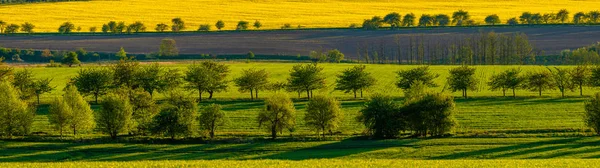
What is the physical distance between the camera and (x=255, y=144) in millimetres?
61812

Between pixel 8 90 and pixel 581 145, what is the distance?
47.6 meters

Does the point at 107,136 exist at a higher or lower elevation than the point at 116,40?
lower

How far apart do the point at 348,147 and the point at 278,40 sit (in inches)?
4498

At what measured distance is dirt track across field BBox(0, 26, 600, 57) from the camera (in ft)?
540

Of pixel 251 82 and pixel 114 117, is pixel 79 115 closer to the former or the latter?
pixel 114 117

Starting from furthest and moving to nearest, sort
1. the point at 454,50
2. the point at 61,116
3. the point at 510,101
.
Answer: the point at 454,50 < the point at 510,101 < the point at 61,116

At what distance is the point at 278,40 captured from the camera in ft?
568

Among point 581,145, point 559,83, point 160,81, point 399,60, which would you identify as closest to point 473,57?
point 399,60

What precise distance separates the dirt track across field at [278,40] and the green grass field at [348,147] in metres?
83.6

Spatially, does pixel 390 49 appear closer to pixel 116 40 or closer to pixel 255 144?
pixel 116 40

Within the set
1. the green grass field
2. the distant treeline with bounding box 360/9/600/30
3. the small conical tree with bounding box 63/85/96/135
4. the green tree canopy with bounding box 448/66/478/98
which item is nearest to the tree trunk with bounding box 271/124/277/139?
the green grass field

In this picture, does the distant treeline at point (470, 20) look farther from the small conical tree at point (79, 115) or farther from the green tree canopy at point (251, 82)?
the small conical tree at point (79, 115)

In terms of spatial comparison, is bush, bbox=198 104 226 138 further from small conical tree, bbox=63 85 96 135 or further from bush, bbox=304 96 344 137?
small conical tree, bbox=63 85 96 135

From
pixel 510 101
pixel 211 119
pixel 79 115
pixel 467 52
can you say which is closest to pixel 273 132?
pixel 211 119
